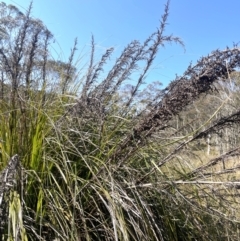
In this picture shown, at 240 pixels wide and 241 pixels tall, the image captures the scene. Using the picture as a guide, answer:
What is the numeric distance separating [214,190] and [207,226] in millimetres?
159

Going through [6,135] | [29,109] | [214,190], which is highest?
[29,109]

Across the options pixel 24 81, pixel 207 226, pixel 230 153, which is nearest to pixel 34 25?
pixel 24 81

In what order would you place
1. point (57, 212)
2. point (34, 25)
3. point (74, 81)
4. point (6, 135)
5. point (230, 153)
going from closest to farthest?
1. point (57, 212)
2. point (230, 153)
3. point (6, 135)
4. point (34, 25)
5. point (74, 81)

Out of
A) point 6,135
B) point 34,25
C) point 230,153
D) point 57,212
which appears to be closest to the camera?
point 57,212

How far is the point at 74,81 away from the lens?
68.1 inches

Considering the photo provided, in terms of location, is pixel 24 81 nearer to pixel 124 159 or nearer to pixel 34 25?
pixel 34 25

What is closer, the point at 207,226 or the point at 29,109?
the point at 207,226

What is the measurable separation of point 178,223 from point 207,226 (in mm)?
106

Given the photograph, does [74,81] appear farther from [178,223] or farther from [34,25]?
[178,223]

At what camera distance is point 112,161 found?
1174 millimetres

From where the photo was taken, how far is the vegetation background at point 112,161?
100cm

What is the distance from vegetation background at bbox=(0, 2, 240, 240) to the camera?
998mm

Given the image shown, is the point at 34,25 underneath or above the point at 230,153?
above

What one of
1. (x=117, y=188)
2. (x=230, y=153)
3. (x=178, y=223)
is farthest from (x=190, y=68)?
(x=178, y=223)
